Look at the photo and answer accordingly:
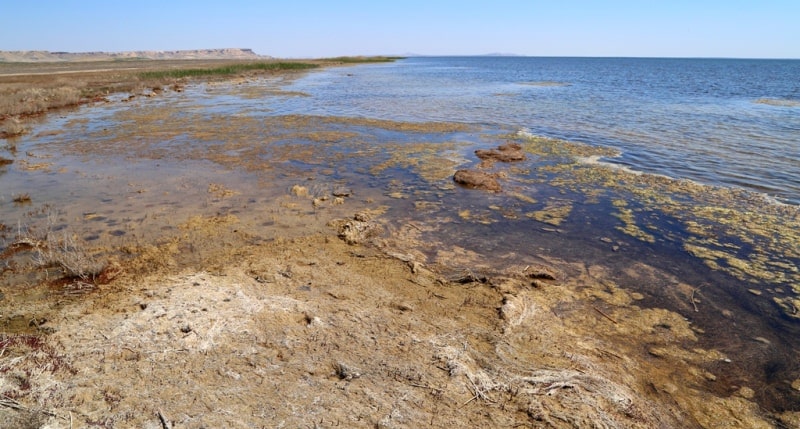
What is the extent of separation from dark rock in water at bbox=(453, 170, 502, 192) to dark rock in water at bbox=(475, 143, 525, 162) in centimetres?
240

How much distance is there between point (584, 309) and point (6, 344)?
22.0 feet

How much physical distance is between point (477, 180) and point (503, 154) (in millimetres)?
3399

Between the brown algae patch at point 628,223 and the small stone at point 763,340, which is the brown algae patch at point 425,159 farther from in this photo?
the small stone at point 763,340

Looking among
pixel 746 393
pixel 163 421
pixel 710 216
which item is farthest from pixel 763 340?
pixel 163 421

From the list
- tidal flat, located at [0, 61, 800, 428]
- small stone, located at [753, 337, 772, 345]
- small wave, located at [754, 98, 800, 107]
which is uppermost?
small wave, located at [754, 98, 800, 107]

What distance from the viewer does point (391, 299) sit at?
5.51 m

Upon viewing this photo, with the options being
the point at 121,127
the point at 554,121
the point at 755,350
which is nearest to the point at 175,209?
the point at 755,350

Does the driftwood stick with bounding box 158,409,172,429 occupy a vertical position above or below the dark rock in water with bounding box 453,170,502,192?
below

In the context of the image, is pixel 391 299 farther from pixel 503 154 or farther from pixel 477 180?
pixel 503 154

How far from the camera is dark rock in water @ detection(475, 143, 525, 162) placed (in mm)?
13602

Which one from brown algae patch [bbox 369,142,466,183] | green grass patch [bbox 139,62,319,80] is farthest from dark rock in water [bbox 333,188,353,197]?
green grass patch [bbox 139,62,319,80]

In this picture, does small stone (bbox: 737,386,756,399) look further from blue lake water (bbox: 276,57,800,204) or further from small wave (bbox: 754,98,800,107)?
small wave (bbox: 754,98,800,107)

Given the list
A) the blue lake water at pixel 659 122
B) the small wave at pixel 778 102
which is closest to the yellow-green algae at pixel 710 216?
the blue lake water at pixel 659 122

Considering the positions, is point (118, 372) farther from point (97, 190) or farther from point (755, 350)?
point (97, 190)
